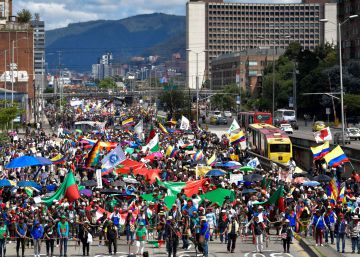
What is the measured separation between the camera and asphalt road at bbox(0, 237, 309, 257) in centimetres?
2656

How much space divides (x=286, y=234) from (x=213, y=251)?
2245 mm

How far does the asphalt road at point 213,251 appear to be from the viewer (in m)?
26.6

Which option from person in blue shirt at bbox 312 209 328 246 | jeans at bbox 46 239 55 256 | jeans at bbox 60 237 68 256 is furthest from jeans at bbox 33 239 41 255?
person in blue shirt at bbox 312 209 328 246

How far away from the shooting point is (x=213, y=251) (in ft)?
90.0

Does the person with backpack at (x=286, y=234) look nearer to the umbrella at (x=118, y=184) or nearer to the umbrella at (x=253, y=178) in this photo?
the umbrella at (x=253, y=178)

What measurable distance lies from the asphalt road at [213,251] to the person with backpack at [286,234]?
185mm

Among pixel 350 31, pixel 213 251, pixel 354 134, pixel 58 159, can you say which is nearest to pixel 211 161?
pixel 58 159

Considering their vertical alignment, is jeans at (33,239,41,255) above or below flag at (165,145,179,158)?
below

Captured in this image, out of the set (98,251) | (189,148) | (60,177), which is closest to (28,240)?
A: (98,251)

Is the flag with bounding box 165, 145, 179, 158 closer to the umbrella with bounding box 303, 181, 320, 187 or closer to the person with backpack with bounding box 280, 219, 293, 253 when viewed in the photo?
the umbrella with bounding box 303, 181, 320, 187

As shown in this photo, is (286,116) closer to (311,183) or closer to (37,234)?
(311,183)

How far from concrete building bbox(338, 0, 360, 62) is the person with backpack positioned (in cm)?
8340

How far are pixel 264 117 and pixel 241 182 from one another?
44426 millimetres

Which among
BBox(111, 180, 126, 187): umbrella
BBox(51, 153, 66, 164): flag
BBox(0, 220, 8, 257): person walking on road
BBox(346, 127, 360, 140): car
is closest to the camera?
BBox(0, 220, 8, 257): person walking on road
